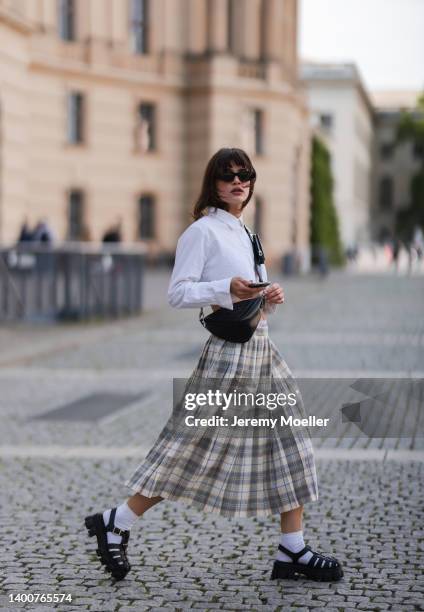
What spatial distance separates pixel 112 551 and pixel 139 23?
131ft

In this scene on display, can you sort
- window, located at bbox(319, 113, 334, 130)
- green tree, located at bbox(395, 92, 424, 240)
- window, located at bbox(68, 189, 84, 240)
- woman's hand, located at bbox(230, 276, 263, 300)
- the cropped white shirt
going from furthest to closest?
window, located at bbox(319, 113, 334, 130) < green tree, located at bbox(395, 92, 424, 240) < window, located at bbox(68, 189, 84, 240) < the cropped white shirt < woman's hand, located at bbox(230, 276, 263, 300)

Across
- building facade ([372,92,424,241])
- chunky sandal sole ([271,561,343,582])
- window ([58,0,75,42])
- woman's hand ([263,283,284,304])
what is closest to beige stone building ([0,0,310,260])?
window ([58,0,75,42])

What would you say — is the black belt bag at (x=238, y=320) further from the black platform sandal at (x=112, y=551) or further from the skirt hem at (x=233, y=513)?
the black platform sandal at (x=112, y=551)

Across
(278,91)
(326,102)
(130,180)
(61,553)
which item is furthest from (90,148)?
(326,102)

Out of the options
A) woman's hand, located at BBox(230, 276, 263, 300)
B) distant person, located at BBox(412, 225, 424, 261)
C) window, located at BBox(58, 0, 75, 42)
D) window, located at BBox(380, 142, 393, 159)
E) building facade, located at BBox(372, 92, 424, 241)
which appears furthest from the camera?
window, located at BBox(380, 142, 393, 159)

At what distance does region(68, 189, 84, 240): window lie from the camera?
39.9 meters

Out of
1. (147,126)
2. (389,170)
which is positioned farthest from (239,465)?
(389,170)

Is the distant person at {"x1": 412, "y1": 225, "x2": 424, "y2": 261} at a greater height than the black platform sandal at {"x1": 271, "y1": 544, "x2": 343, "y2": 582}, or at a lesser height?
greater

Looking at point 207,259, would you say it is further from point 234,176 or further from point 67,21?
point 67,21

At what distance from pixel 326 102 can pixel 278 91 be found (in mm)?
46490

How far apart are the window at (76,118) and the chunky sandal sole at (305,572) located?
36.4m

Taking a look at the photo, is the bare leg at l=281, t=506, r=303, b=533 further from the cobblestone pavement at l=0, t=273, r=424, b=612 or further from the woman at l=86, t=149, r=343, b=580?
the cobblestone pavement at l=0, t=273, r=424, b=612

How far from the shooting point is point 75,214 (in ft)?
132

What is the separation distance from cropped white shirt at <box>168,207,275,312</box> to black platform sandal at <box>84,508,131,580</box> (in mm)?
973
